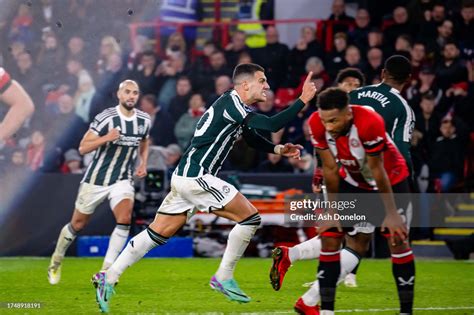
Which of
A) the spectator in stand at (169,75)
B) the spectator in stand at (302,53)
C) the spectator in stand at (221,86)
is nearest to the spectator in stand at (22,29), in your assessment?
the spectator in stand at (169,75)

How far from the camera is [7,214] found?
Result: 1588cm

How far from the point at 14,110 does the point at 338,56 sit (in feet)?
33.2

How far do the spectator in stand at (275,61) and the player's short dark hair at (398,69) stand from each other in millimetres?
8643

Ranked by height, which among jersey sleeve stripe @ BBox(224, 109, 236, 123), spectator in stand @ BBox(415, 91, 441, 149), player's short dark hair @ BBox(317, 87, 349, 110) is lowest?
spectator in stand @ BBox(415, 91, 441, 149)

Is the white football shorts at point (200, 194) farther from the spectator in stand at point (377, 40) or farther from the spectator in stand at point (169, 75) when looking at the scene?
the spectator in stand at point (169, 75)

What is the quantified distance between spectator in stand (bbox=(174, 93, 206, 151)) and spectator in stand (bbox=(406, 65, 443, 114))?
10.6ft

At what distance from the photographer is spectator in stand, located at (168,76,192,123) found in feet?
57.7

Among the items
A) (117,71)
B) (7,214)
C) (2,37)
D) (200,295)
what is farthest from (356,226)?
(2,37)

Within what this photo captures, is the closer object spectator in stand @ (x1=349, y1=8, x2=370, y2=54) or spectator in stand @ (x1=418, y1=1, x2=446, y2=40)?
spectator in stand @ (x1=418, y1=1, x2=446, y2=40)

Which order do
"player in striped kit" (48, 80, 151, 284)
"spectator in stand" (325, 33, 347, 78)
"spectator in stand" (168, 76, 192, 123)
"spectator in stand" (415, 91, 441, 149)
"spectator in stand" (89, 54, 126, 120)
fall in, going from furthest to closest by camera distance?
"spectator in stand" (89, 54, 126, 120), "spectator in stand" (168, 76, 192, 123), "spectator in stand" (325, 33, 347, 78), "spectator in stand" (415, 91, 441, 149), "player in striped kit" (48, 80, 151, 284)

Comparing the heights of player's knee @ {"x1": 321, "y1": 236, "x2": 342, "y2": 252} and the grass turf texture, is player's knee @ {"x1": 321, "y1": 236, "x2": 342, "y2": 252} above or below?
above

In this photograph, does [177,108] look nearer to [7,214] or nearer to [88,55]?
[88,55]

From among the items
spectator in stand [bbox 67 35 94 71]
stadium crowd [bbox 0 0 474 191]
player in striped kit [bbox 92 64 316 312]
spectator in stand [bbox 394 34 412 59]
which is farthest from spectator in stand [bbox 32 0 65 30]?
player in striped kit [bbox 92 64 316 312]

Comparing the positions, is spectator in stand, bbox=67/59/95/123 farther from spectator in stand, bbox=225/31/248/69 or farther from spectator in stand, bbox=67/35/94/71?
spectator in stand, bbox=225/31/248/69
